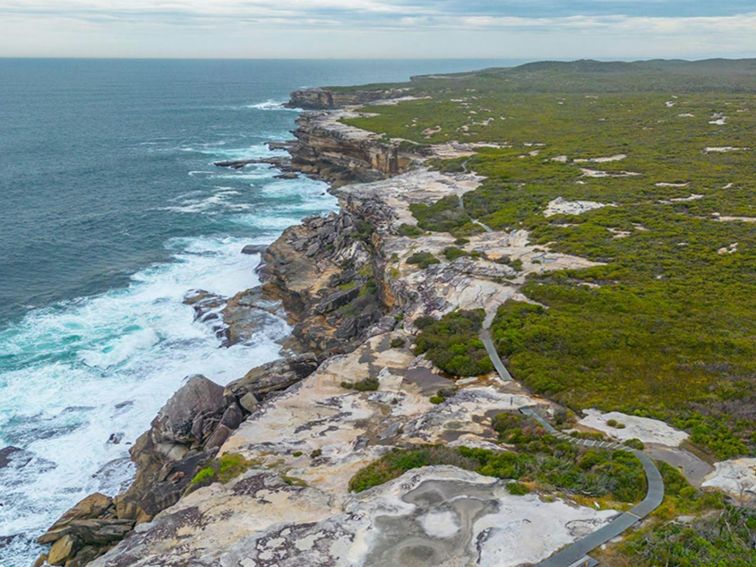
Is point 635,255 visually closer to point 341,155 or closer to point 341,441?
point 341,441

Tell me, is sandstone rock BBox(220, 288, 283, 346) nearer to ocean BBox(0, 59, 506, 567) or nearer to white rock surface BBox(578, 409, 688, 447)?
ocean BBox(0, 59, 506, 567)

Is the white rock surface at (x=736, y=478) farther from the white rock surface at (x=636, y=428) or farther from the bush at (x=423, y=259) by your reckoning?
the bush at (x=423, y=259)

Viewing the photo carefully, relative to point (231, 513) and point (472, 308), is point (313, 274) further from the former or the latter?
point (231, 513)

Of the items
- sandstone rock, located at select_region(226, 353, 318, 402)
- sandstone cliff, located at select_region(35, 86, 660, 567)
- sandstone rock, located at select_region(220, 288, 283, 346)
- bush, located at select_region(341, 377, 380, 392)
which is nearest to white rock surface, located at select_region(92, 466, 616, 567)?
sandstone cliff, located at select_region(35, 86, 660, 567)

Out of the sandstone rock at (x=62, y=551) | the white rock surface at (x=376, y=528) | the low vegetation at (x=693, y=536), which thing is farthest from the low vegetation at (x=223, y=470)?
the low vegetation at (x=693, y=536)

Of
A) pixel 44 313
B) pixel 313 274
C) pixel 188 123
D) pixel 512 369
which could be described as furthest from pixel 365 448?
pixel 188 123

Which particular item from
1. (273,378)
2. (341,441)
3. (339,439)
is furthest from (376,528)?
(273,378)

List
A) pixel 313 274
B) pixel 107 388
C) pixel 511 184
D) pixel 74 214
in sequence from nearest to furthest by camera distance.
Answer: pixel 107 388, pixel 313 274, pixel 511 184, pixel 74 214
